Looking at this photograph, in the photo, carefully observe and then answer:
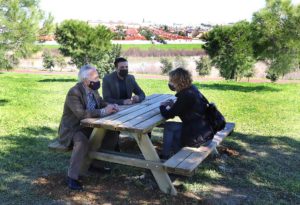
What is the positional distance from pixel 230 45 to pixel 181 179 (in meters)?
13.3

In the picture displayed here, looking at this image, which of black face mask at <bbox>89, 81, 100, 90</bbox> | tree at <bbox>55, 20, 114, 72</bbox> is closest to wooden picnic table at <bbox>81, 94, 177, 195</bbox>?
black face mask at <bbox>89, 81, 100, 90</bbox>

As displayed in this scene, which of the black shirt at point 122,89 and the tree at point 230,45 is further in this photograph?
the tree at point 230,45

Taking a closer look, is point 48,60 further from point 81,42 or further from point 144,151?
point 144,151

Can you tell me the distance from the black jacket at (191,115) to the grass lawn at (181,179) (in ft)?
1.98

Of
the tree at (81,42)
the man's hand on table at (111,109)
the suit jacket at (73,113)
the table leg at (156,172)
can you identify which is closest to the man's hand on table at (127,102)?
the man's hand on table at (111,109)

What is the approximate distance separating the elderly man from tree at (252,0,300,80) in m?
10.7

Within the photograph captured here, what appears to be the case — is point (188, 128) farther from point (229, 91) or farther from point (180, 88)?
point (229, 91)

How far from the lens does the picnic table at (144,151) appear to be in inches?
159

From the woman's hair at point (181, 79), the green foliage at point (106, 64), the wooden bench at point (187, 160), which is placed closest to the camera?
the wooden bench at point (187, 160)

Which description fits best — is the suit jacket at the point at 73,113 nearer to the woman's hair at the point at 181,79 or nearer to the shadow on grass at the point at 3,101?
the woman's hair at the point at 181,79

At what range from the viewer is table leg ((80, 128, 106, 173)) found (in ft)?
15.0

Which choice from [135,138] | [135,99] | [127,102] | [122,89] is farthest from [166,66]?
[135,138]

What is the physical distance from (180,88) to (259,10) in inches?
435

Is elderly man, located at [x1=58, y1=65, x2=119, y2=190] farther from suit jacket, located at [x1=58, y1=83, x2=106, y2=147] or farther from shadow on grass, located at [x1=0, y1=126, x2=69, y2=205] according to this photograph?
shadow on grass, located at [x1=0, y1=126, x2=69, y2=205]
